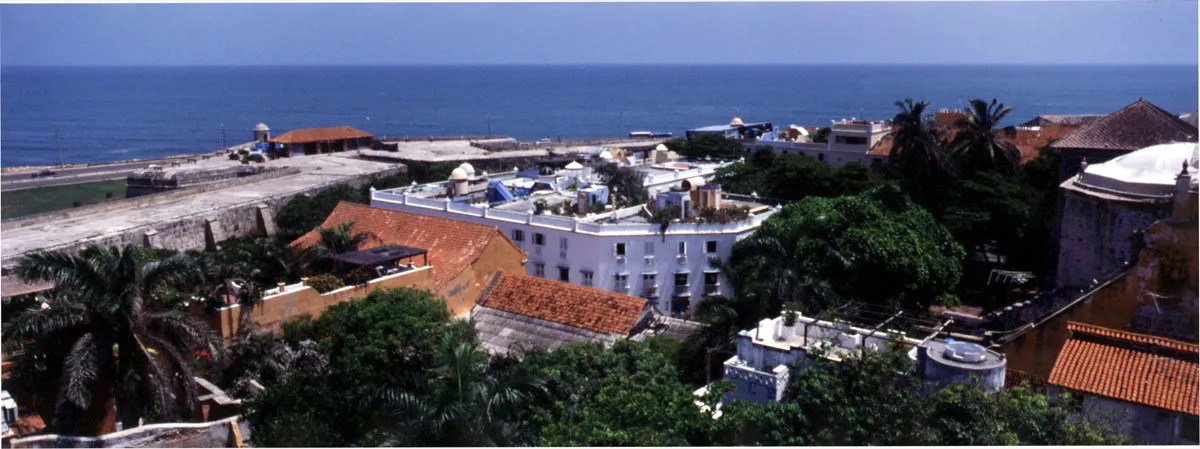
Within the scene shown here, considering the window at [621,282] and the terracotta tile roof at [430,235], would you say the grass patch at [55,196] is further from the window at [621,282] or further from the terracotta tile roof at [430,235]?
the window at [621,282]

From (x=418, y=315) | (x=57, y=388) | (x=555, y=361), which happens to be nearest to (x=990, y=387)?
(x=555, y=361)

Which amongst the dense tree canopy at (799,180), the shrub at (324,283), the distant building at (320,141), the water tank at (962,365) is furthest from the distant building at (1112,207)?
the distant building at (320,141)

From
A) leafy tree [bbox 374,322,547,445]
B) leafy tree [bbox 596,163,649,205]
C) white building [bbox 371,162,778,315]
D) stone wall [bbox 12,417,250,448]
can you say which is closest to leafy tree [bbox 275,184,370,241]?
white building [bbox 371,162,778,315]

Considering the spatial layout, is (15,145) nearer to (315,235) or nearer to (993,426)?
(315,235)

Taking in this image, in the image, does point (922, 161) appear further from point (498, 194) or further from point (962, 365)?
point (962, 365)

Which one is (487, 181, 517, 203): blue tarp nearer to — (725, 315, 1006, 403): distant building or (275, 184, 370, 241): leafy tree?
(275, 184, 370, 241): leafy tree

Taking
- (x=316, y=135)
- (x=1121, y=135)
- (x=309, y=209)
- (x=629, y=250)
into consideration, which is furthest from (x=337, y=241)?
(x=316, y=135)
